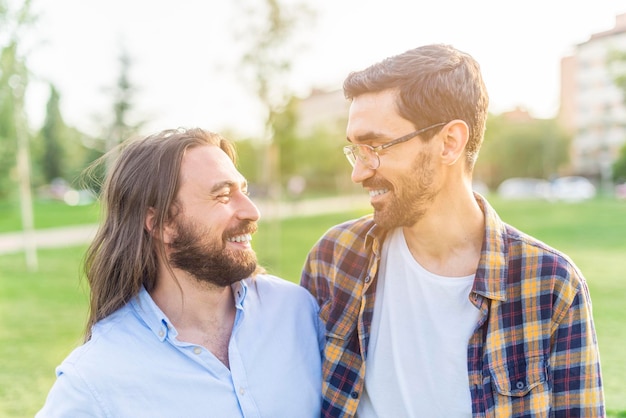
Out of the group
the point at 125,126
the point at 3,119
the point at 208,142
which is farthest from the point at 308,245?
the point at 125,126

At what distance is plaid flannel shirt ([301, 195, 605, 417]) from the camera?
2.09 m

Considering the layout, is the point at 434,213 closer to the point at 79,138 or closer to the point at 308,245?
the point at 308,245

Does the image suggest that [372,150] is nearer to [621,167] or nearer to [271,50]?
[271,50]

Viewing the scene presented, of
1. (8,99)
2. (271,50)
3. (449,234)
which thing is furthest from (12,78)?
(449,234)

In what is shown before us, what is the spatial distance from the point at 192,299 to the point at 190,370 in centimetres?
36

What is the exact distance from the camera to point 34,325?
800 cm

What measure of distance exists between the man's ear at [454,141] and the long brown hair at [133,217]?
3.40 feet

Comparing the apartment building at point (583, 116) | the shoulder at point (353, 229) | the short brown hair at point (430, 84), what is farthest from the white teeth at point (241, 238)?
the apartment building at point (583, 116)

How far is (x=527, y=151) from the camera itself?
146 feet

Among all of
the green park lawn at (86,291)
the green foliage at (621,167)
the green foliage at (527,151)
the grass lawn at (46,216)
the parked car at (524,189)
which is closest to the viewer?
the green park lawn at (86,291)

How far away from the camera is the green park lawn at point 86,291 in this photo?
5395 millimetres

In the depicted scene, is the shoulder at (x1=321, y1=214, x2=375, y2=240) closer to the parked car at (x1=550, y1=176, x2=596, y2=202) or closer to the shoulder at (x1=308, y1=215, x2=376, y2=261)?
the shoulder at (x1=308, y1=215, x2=376, y2=261)

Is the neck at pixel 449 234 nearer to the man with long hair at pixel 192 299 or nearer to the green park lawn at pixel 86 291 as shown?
the man with long hair at pixel 192 299

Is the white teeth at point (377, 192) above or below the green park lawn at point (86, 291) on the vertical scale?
above
